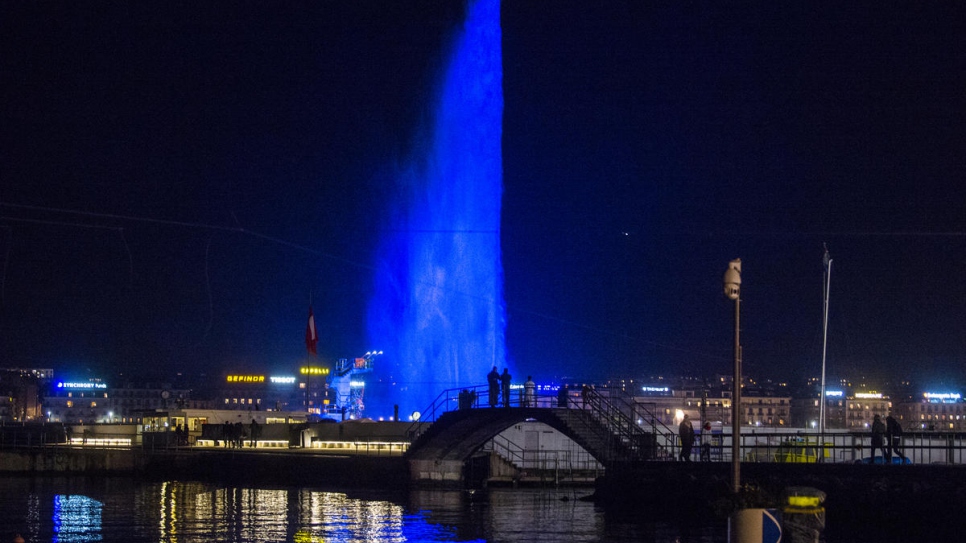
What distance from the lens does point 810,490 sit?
19078 millimetres

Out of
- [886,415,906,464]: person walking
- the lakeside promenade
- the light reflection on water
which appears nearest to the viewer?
the light reflection on water

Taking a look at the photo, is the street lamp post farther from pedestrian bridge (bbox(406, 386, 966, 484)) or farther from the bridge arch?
the bridge arch

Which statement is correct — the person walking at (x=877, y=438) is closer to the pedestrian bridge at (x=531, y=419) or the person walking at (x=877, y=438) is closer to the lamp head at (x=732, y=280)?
the pedestrian bridge at (x=531, y=419)

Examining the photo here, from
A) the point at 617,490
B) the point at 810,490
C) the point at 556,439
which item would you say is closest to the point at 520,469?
the point at 556,439

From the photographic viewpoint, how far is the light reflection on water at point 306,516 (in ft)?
98.6

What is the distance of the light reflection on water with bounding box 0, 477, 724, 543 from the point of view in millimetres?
30062

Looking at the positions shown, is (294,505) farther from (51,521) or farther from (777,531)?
(777,531)

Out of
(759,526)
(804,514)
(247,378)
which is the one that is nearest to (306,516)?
(804,514)

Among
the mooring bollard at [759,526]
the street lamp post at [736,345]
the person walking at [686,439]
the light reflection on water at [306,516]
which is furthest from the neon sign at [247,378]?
the mooring bollard at [759,526]

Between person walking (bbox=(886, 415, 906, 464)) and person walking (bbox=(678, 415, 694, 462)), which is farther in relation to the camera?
person walking (bbox=(678, 415, 694, 462))

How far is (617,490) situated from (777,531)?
21504 millimetres

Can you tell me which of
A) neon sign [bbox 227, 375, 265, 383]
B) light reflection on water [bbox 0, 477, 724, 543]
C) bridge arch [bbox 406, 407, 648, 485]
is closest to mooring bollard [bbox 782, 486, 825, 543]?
light reflection on water [bbox 0, 477, 724, 543]

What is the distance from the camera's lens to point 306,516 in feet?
117

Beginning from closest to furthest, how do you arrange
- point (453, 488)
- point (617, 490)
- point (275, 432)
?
point (617, 490) < point (453, 488) < point (275, 432)
